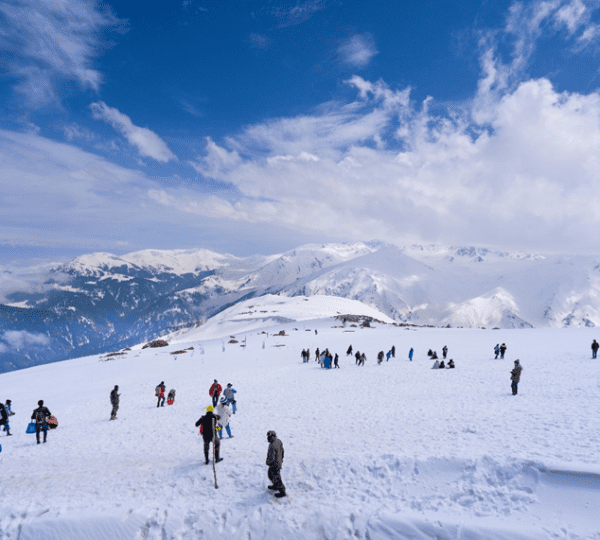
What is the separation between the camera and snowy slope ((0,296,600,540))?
9.05m

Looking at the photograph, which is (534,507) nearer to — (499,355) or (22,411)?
(499,355)

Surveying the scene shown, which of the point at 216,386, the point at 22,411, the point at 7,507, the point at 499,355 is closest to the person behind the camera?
the point at 7,507

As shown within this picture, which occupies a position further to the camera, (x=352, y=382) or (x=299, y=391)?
(x=352, y=382)

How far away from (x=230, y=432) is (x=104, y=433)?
741 centimetres

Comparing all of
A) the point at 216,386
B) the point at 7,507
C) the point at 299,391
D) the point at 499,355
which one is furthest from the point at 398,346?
the point at 7,507

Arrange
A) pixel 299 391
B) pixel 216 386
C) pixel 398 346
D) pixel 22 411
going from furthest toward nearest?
pixel 398 346 < pixel 22 411 < pixel 299 391 < pixel 216 386

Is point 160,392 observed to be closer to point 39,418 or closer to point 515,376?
point 39,418

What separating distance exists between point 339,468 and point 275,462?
272cm

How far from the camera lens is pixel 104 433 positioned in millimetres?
17766

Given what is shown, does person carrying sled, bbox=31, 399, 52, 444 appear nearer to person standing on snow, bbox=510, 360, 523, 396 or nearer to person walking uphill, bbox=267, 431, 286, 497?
person walking uphill, bbox=267, 431, 286, 497

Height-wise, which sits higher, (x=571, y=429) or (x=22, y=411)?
(x=571, y=429)

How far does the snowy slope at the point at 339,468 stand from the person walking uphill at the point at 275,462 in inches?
15.4

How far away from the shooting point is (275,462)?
10.2 m

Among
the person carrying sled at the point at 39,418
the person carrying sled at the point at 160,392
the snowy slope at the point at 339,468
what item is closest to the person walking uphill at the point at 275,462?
the snowy slope at the point at 339,468
